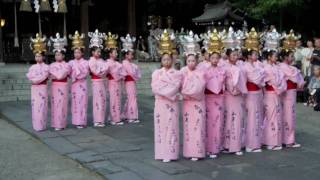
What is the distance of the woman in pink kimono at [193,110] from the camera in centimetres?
758

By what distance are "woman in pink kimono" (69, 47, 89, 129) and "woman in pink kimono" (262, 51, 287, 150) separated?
3.94 metres

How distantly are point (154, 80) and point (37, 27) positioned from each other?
1721 cm

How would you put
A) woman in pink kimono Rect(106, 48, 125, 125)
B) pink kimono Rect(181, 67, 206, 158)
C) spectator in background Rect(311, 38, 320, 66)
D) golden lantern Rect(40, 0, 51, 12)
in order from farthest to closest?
golden lantern Rect(40, 0, 51, 12), spectator in background Rect(311, 38, 320, 66), woman in pink kimono Rect(106, 48, 125, 125), pink kimono Rect(181, 67, 206, 158)

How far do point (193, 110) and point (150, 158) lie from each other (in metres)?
1.01

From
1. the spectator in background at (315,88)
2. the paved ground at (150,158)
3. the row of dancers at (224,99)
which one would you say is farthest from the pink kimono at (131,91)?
the spectator in background at (315,88)

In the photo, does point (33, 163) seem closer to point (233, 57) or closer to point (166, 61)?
point (166, 61)

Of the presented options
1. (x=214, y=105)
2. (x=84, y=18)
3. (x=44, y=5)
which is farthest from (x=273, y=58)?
(x=84, y=18)

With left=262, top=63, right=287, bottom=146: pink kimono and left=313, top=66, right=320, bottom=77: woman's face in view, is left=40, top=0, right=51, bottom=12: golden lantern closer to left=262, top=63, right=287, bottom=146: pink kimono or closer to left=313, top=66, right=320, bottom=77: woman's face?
left=313, top=66, right=320, bottom=77: woman's face

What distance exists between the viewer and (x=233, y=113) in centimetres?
818

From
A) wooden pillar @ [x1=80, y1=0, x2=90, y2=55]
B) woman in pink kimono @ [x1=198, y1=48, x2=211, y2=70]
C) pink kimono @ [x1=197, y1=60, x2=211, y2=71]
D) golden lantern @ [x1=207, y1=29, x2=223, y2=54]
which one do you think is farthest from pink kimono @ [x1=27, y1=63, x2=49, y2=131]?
wooden pillar @ [x1=80, y1=0, x2=90, y2=55]

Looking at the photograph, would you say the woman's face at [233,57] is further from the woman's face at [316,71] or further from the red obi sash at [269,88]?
the woman's face at [316,71]

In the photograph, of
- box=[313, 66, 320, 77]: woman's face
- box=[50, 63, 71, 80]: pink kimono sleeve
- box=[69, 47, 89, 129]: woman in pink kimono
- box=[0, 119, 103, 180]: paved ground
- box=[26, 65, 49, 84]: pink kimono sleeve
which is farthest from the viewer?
box=[313, 66, 320, 77]: woman's face

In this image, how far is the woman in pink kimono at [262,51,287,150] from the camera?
8477 mm

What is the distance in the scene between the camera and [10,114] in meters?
13.0
